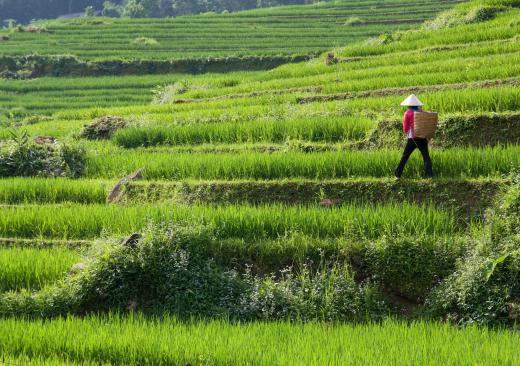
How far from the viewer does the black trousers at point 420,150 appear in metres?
9.98

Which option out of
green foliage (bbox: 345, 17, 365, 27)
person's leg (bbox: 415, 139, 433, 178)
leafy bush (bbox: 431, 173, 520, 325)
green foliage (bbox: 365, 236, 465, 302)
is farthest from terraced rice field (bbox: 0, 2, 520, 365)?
green foliage (bbox: 345, 17, 365, 27)

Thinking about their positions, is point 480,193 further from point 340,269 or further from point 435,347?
point 435,347

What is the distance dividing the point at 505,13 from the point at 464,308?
12.7m

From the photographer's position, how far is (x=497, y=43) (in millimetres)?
15977

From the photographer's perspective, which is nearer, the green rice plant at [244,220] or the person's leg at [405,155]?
the green rice plant at [244,220]

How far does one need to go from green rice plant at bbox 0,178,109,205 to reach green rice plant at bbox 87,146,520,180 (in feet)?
2.49

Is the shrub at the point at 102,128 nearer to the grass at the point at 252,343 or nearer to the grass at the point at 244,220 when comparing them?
the grass at the point at 244,220

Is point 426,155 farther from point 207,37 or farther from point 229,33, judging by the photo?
point 229,33

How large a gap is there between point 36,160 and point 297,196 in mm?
5105

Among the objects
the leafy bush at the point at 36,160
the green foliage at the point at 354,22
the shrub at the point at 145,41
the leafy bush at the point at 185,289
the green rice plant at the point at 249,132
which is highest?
the green foliage at the point at 354,22

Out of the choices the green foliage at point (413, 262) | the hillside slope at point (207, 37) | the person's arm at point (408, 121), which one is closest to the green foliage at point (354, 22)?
the hillside slope at point (207, 37)

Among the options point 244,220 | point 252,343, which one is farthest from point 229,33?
point 252,343

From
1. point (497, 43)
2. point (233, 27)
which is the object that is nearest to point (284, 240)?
point (497, 43)

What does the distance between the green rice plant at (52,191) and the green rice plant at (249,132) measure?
2.31m
